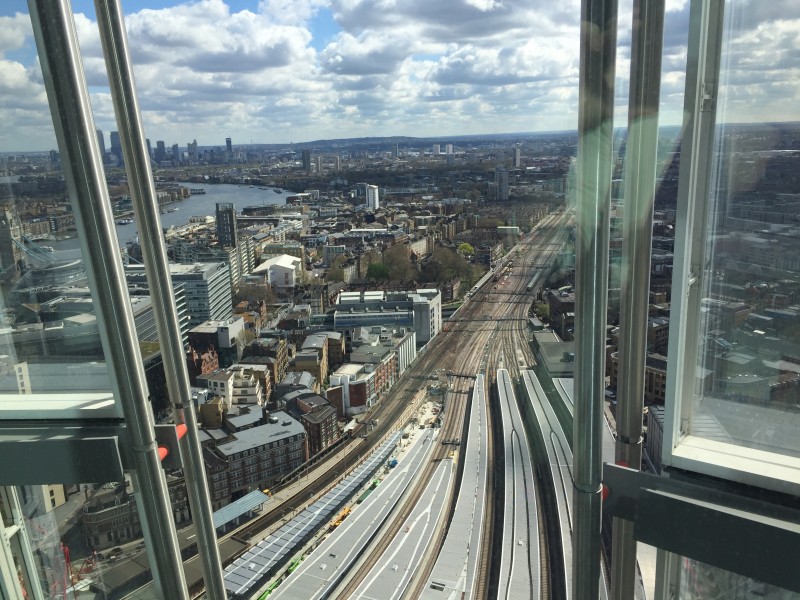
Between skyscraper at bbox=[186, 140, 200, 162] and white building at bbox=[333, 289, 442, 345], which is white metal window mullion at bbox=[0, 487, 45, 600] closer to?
white building at bbox=[333, 289, 442, 345]

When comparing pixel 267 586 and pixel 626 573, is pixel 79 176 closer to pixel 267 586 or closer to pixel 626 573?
pixel 626 573

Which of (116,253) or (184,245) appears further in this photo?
(184,245)

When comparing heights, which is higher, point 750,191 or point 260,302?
point 750,191

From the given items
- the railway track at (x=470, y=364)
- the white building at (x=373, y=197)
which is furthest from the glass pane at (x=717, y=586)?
the white building at (x=373, y=197)

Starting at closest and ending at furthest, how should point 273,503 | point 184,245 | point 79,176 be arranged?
point 79,176
point 273,503
point 184,245

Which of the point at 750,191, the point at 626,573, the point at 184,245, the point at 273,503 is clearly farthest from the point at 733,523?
the point at 184,245

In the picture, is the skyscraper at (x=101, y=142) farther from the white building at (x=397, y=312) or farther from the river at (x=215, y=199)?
the white building at (x=397, y=312)

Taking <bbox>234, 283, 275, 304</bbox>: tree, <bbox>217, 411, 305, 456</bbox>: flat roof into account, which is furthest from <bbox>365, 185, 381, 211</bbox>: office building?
<bbox>217, 411, 305, 456</bbox>: flat roof
